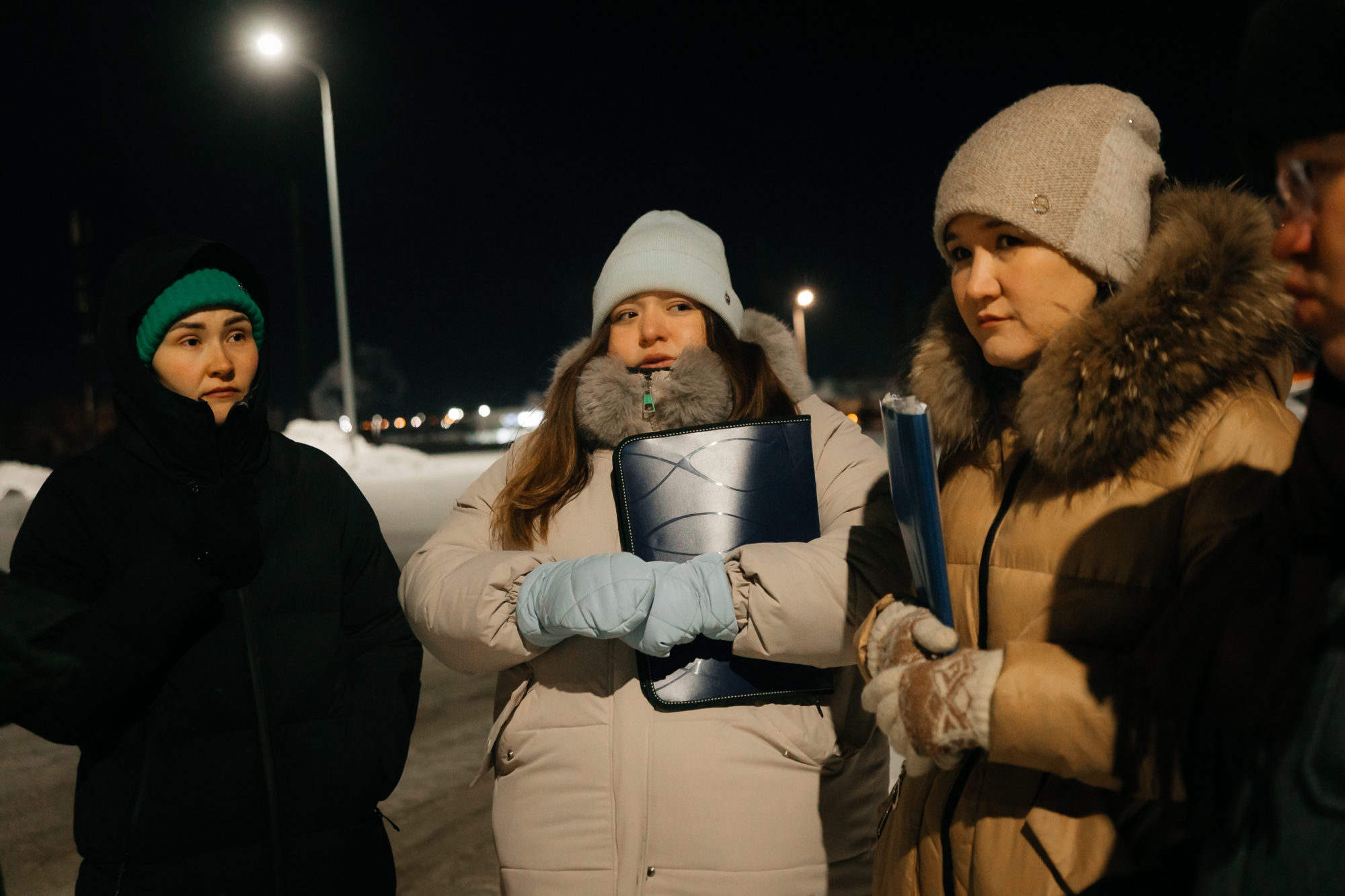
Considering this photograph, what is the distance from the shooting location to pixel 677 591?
1.79m

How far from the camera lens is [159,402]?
206 cm

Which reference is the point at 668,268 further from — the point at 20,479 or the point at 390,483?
the point at 20,479

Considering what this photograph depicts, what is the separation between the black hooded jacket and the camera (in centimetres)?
187

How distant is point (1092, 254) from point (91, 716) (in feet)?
7.00

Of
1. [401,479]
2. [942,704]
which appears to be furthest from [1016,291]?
[401,479]

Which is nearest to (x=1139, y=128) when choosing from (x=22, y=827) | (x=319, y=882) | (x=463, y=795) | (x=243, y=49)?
(x=319, y=882)

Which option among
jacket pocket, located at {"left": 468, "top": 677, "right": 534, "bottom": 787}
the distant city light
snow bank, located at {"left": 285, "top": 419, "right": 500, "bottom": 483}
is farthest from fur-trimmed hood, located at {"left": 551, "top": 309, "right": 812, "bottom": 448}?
snow bank, located at {"left": 285, "top": 419, "right": 500, "bottom": 483}

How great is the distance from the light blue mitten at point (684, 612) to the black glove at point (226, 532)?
92 cm

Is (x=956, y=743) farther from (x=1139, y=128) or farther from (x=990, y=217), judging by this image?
(x=1139, y=128)

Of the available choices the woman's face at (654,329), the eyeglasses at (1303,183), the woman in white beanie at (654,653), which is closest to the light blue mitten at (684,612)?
the woman in white beanie at (654,653)

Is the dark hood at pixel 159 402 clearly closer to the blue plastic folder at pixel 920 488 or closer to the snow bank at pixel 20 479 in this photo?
the blue plastic folder at pixel 920 488

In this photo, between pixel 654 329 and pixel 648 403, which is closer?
pixel 648 403

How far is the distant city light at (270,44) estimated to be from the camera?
41.2ft

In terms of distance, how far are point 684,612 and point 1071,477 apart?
764 mm
